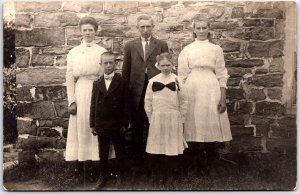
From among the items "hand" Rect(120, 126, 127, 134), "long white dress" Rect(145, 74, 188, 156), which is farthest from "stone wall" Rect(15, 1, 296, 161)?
"hand" Rect(120, 126, 127, 134)

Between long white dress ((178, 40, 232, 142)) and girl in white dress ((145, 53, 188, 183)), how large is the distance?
88 mm

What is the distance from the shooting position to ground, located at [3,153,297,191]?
16.0 ft

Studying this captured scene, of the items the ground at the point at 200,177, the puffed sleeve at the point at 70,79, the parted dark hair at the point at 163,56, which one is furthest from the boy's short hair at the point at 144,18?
the ground at the point at 200,177

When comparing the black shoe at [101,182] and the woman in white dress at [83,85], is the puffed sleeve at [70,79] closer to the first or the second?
the woman in white dress at [83,85]

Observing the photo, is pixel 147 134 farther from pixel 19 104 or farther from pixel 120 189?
pixel 19 104

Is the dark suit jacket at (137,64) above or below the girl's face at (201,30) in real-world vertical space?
below

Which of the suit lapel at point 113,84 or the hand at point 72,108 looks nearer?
the suit lapel at point 113,84

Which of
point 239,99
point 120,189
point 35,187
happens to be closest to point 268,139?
point 239,99

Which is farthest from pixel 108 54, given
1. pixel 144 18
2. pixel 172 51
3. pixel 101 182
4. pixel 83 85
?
pixel 101 182

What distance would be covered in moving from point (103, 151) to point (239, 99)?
53.8 inches

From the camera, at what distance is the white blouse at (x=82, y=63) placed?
189 inches

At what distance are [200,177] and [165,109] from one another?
29.1 inches

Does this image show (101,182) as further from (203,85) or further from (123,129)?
(203,85)

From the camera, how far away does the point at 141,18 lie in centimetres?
485
